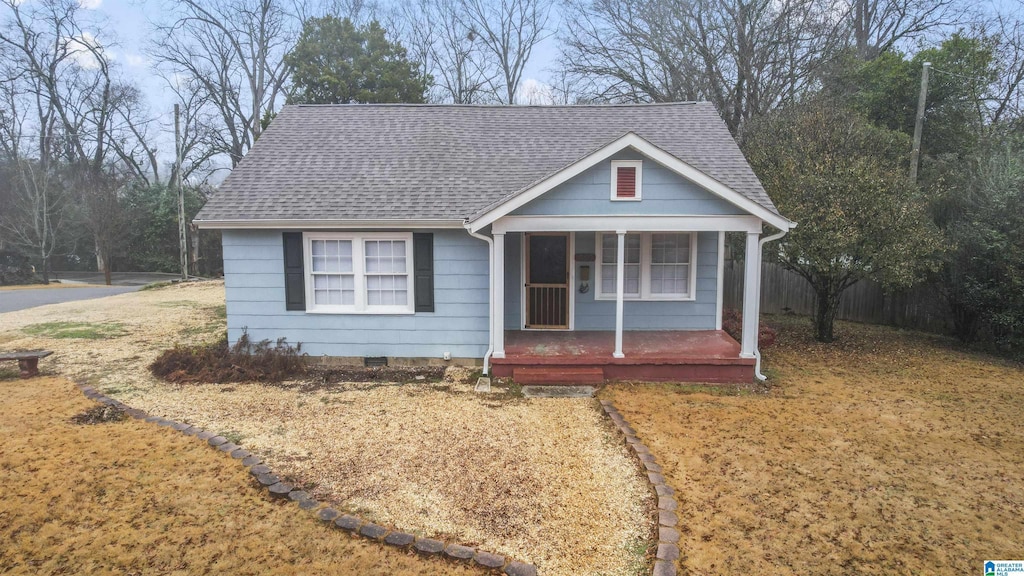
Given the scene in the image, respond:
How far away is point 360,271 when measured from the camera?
9.35m

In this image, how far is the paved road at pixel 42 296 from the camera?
17578 mm

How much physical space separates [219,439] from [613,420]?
4812 millimetres

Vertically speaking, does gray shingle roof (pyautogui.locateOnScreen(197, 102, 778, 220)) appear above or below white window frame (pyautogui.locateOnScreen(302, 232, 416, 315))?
above

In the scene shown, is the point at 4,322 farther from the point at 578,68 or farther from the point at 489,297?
the point at 578,68

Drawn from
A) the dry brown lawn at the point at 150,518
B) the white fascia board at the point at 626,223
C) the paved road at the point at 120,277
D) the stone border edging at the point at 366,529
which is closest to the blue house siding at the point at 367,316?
the white fascia board at the point at 626,223

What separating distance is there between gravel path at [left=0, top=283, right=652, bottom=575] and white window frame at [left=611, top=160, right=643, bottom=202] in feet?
10.6

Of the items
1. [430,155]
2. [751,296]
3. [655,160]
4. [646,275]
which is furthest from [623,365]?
[430,155]

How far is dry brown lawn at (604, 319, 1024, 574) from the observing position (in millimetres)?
4262

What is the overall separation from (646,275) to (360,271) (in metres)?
5.38

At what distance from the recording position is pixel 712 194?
337 inches

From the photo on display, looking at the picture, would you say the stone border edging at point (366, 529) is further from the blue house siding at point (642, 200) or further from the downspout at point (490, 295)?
the blue house siding at point (642, 200)

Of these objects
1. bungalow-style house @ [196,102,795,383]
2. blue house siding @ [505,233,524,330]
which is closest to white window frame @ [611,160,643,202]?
bungalow-style house @ [196,102,795,383]

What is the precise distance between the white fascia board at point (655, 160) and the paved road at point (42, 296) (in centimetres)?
1689

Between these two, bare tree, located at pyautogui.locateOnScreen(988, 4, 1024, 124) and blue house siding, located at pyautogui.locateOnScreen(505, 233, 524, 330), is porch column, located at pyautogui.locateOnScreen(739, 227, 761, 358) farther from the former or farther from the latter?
A: bare tree, located at pyautogui.locateOnScreen(988, 4, 1024, 124)
